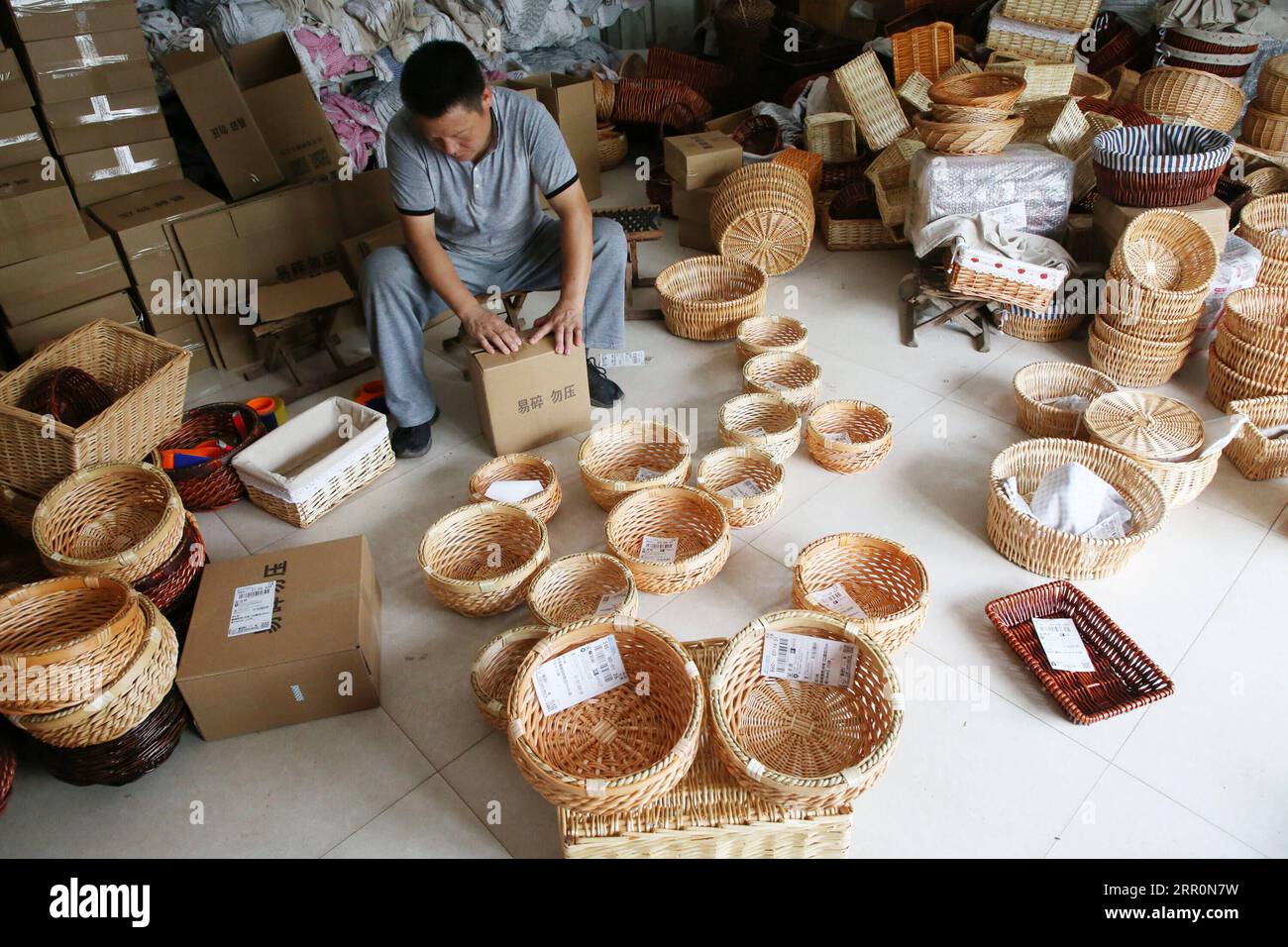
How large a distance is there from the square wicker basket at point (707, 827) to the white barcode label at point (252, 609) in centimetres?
80

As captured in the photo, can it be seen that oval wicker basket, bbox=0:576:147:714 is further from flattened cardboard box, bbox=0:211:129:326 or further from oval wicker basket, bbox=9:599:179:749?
flattened cardboard box, bbox=0:211:129:326

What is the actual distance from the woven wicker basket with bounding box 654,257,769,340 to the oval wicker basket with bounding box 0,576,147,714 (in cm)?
200

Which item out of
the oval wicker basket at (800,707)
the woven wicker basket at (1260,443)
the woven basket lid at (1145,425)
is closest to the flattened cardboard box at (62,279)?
the oval wicker basket at (800,707)

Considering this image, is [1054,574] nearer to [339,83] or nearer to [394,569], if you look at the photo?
[394,569]

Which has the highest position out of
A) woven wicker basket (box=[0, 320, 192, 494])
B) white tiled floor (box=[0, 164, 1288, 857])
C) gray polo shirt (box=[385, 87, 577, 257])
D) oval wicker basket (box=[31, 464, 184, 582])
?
gray polo shirt (box=[385, 87, 577, 257])

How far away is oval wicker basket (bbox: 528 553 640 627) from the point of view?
193 centimetres

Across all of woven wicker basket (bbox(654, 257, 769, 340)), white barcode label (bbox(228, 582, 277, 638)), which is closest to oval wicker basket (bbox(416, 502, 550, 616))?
white barcode label (bbox(228, 582, 277, 638))

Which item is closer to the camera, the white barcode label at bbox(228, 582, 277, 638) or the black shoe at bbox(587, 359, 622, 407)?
the white barcode label at bbox(228, 582, 277, 638)

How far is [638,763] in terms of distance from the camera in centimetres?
157

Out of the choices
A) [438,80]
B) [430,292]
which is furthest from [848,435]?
[438,80]

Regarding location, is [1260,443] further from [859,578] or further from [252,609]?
[252,609]

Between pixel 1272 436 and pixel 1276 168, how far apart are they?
168cm
